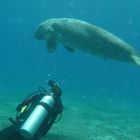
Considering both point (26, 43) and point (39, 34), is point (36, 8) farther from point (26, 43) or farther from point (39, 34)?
point (39, 34)

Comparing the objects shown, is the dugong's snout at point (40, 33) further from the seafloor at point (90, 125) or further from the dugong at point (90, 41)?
the seafloor at point (90, 125)

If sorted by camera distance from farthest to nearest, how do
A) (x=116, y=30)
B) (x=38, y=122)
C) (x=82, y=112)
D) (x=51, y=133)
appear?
1. (x=116, y=30)
2. (x=82, y=112)
3. (x=51, y=133)
4. (x=38, y=122)

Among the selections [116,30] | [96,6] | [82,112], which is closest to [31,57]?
[116,30]

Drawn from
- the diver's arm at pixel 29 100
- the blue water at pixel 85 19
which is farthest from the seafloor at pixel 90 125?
the blue water at pixel 85 19

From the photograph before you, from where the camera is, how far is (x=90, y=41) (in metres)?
11.6

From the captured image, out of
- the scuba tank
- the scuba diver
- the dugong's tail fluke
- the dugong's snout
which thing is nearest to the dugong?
the dugong's tail fluke

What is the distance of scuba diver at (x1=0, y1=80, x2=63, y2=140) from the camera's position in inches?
292

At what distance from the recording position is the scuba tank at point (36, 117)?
289 inches

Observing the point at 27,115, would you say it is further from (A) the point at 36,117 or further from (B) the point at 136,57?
(B) the point at 136,57

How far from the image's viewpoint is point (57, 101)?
8.27 m

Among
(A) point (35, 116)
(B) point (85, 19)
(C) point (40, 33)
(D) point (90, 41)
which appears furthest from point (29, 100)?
(B) point (85, 19)

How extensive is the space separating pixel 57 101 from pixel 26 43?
145 metres

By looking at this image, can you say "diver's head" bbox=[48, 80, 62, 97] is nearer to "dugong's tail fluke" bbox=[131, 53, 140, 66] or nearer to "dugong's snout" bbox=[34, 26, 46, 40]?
"dugong's tail fluke" bbox=[131, 53, 140, 66]

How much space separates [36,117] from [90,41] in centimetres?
462
